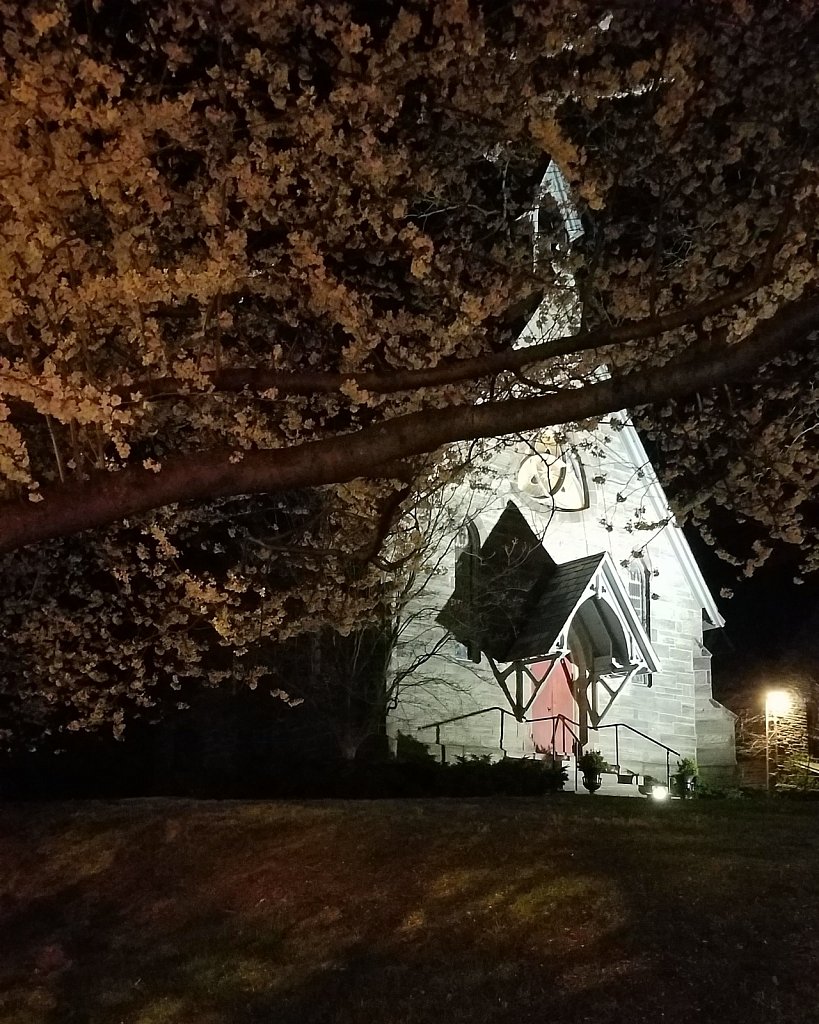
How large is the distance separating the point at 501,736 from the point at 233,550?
20.6 feet

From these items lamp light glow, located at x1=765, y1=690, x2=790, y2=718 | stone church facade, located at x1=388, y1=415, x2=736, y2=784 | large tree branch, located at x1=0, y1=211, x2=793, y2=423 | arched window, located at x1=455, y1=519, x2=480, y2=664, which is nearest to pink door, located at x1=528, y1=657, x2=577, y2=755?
stone church facade, located at x1=388, y1=415, x2=736, y2=784

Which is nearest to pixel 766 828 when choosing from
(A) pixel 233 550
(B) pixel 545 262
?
(B) pixel 545 262

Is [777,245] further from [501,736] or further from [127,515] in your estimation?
[501,736]

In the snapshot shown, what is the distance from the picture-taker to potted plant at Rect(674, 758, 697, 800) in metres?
21.9

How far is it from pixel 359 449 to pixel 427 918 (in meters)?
4.14

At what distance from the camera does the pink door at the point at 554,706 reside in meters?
21.8

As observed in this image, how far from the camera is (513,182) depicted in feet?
Answer: 46.8

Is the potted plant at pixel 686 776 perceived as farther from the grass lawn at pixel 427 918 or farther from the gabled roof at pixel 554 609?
the grass lawn at pixel 427 918

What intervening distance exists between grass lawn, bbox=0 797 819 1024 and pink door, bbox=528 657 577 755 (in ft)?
26.0

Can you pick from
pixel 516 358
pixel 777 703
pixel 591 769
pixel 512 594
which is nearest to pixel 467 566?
pixel 512 594

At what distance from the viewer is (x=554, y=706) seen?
22.6 m

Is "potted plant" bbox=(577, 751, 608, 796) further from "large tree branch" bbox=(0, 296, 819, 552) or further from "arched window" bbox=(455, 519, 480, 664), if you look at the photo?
"large tree branch" bbox=(0, 296, 819, 552)

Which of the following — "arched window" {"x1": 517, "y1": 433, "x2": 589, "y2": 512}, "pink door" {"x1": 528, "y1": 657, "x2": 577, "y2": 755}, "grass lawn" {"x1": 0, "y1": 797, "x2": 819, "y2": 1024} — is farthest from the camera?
"arched window" {"x1": 517, "y1": 433, "x2": 589, "y2": 512}

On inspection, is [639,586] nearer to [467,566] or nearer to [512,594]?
[512,594]
